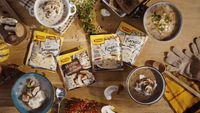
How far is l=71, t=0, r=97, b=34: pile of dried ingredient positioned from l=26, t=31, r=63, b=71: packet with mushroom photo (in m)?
0.11

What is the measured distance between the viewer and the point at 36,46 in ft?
6.44

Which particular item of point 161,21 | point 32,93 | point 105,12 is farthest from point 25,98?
point 161,21

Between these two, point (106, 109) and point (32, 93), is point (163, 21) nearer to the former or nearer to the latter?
point (106, 109)

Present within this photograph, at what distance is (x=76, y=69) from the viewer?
6.44ft

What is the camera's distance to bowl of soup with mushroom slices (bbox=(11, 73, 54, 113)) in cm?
191

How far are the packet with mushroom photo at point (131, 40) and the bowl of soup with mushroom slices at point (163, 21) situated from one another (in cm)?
4

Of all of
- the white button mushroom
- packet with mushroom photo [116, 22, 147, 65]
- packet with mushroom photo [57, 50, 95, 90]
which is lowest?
packet with mushroom photo [57, 50, 95, 90]

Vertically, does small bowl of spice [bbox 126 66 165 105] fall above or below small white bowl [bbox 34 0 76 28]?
below

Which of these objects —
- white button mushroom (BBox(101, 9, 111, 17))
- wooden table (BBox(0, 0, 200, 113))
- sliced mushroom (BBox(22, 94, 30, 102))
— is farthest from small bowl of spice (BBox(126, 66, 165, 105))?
sliced mushroom (BBox(22, 94, 30, 102))

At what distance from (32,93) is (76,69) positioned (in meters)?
0.17

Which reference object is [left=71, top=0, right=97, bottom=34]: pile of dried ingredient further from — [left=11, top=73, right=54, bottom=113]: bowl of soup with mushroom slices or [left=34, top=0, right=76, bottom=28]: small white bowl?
[left=11, top=73, right=54, bottom=113]: bowl of soup with mushroom slices

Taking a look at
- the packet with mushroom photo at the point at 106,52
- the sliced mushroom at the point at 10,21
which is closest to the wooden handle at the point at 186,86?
the packet with mushroom photo at the point at 106,52

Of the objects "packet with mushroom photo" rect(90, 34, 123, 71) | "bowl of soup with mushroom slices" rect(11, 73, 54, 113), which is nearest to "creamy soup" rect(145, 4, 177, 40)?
"packet with mushroom photo" rect(90, 34, 123, 71)

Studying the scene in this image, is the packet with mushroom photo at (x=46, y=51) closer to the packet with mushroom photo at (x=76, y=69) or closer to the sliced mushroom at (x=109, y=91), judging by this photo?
the packet with mushroom photo at (x=76, y=69)
